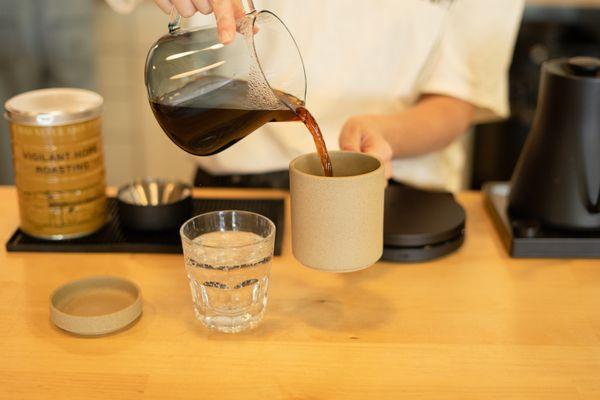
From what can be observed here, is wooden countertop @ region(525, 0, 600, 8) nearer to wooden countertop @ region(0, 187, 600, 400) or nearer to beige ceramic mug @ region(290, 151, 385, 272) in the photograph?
wooden countertop @ region(0, 187, 600, 400)

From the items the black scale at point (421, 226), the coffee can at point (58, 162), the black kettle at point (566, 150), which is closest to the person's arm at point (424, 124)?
the black scale at point (421, 226)

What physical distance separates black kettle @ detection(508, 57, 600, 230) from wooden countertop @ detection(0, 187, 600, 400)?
0.08 meters

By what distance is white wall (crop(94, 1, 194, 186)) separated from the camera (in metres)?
2.46

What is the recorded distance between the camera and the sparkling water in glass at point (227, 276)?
0.90 m

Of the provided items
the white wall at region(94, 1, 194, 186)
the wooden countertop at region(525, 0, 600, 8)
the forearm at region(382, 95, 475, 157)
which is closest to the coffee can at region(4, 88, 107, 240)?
the forearm at region(382, 95, 475, 157)

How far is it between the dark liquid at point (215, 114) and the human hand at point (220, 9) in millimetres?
57

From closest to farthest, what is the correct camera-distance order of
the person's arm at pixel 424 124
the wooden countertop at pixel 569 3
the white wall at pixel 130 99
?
the person's arm at pixel 424 124, the wooden countertop at pixel 569 3, the white wall at pixel 130 99

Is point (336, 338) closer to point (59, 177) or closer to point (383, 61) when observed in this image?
point (59, 177)

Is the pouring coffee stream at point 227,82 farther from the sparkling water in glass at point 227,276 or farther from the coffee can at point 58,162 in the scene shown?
the coffee can at point 58,162

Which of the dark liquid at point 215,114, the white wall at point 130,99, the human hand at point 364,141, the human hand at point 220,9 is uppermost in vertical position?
the human hand at point 220,9

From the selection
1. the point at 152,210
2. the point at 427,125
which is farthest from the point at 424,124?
the point at 152,210

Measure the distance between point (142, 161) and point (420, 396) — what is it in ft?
6.53

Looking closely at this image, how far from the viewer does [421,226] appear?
111 cm

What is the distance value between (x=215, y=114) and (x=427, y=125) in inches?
24.9
